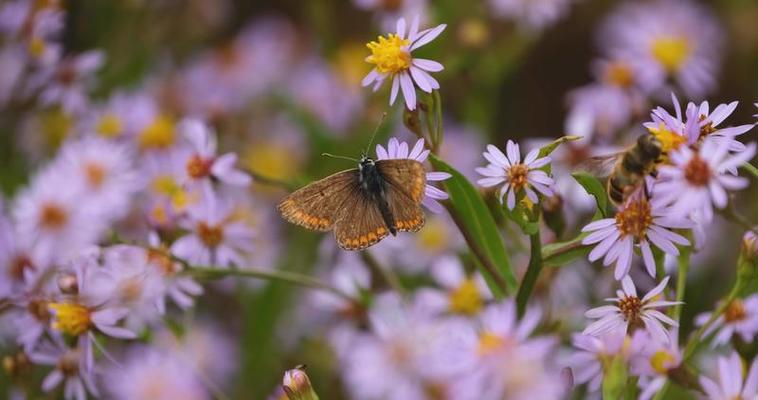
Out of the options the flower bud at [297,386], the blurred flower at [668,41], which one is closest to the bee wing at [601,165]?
the flower bud at [297,386]

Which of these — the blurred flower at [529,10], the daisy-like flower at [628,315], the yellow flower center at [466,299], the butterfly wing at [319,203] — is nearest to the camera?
the daisy-like flower at [628,315]

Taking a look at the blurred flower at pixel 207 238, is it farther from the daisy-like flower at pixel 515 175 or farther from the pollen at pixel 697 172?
the pollen at pixel 697 172

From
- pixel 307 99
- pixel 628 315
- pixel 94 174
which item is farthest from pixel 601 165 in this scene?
pixel 307 99

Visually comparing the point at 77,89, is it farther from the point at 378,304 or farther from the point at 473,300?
the point at 473,300

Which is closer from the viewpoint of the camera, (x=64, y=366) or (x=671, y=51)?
(x=64, y=366)

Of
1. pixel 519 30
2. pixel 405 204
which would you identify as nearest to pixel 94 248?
pixel 405 204

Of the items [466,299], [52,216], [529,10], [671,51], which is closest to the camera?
[466,299]

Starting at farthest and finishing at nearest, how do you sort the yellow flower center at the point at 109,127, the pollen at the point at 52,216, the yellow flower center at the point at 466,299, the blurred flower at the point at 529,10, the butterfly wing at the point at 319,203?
1. the blurred flower at the point at 529,10
2. the yellow flower center at the point at 109,127
3. the pollen at the point at 52,216
4. the yellow flower center at the point at 466,299
5. the butterfly wing at the point at 319,203

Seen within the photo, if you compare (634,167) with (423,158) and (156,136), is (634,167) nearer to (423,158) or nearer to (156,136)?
(423,158)
